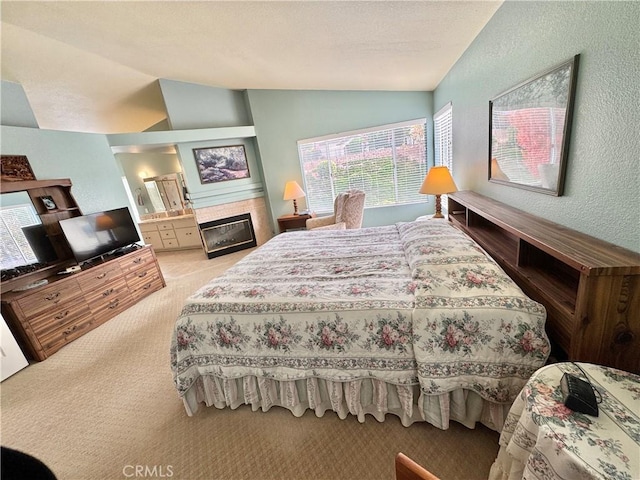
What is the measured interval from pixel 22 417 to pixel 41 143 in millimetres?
2615

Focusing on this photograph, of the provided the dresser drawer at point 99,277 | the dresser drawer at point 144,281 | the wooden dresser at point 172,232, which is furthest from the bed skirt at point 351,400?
the wooden dresser at point 172,232

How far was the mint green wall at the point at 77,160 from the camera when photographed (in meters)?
2.50

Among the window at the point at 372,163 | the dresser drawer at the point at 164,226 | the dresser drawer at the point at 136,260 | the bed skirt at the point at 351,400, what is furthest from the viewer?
the dresser drawer at the point at 164,226

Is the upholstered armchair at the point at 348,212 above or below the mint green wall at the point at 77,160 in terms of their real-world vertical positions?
below

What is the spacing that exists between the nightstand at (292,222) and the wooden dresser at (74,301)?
2.10 m

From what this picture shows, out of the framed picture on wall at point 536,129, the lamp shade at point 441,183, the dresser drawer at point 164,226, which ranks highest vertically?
the framed picture on wall at point 536,129

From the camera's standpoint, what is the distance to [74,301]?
98.6 inches

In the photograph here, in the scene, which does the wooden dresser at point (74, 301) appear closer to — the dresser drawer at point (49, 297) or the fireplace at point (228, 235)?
the dresser drawer at point (49, 297)

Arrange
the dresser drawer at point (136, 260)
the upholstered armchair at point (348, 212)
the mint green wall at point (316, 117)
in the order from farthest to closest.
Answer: the mint green wall at point (316, 117), the upholstered armchair at point (348, 212), the dresser drawer at point (136, 260)

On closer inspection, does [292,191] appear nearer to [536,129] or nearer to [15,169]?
[15,169]

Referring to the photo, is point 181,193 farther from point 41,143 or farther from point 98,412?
point 98,412

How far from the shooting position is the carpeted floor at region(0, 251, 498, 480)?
3.88ft

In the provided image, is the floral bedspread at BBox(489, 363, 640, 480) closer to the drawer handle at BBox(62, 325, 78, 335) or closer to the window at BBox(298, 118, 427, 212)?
the drawer handle at BBox(62, 325, 78, 335)

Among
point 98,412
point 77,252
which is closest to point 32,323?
point 77,252
